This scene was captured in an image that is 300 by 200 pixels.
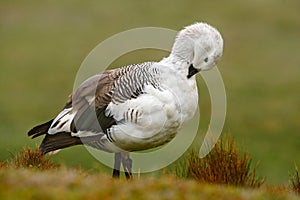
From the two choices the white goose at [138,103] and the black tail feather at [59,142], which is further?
the black tail feather at [59,142]

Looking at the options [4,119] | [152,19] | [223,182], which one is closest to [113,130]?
A: [223,182]

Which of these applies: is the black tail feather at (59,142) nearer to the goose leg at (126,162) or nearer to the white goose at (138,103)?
the white goose at (138,103)

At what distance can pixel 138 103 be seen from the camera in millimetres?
10406

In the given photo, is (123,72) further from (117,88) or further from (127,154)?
(127,154)

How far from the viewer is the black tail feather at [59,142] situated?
442 inches

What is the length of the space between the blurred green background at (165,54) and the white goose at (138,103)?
11.1m

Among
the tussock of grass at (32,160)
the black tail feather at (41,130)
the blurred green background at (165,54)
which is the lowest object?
the tussock of grass at (32,160)

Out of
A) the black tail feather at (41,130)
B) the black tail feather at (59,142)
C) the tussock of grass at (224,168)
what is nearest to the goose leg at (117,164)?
the black tail feather at (59,142)

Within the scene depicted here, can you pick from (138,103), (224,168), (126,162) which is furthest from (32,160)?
→ (224,168)

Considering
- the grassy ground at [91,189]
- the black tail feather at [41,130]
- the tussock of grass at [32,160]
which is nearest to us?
the grassy ground at [91,189]

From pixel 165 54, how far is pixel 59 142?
967 inches

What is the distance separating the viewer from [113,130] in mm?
10625

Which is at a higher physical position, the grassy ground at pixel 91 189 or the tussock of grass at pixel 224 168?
the tussock of grass at pixel 224 168

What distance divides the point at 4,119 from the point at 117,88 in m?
17.3
